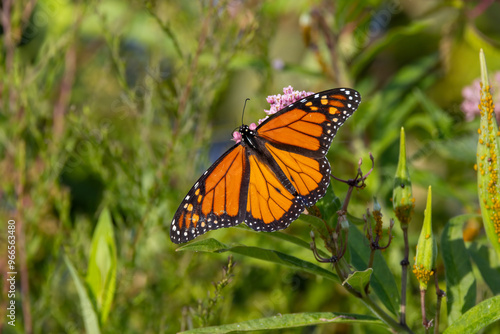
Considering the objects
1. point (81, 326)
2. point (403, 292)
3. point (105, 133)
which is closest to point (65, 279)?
point (81, 326)

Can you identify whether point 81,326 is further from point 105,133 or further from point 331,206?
point 331,206

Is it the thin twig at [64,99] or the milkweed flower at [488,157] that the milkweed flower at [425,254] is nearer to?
the milkweed flower at [488,157]

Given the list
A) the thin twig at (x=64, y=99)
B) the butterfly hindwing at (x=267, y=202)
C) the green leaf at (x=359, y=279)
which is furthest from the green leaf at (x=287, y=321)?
the thin twig at (x=64, y=99)

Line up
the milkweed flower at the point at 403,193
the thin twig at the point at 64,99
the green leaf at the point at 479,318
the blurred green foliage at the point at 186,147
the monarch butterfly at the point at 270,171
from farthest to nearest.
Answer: the thin twig at the point at 64,99, the blurred green foliage at the point at 186,147, the monarch butterfly at the point at 270,171, the milkweed flower at the point at 403,193, the green leaf at the point at 479,318

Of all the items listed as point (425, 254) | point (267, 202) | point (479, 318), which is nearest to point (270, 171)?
point (267, 202)

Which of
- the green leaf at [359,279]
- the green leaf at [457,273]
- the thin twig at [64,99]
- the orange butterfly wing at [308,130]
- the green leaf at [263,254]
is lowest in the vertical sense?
the green leaf at [457,273]

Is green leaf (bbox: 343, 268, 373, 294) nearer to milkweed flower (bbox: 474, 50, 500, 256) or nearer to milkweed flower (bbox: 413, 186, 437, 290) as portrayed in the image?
milkweed flower (bbox: 413, 186, 437, 290)
